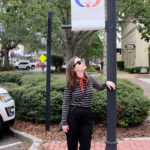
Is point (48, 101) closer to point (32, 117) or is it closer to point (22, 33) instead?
point (32, 117)

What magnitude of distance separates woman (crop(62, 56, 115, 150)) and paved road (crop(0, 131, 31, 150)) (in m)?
2.12

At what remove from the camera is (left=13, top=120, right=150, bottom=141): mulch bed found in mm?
5527

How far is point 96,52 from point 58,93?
31.1m

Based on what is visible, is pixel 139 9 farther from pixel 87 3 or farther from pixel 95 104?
pixel 87 3

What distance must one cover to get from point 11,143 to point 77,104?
2794mm

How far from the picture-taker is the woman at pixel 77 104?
3379mm

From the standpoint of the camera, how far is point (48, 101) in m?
5.81

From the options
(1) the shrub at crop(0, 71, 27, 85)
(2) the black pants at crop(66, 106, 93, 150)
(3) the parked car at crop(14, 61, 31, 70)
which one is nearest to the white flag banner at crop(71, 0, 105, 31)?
(2) the black pants at crop(66, 106, 93, 150)

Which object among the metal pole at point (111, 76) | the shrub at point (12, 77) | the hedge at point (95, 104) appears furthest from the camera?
the shrub at point (12, 77)

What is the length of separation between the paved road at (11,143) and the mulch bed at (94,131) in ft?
0.90

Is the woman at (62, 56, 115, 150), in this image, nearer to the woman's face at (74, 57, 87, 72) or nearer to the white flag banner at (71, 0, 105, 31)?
the woman's face at (74, 57, 87, 72)

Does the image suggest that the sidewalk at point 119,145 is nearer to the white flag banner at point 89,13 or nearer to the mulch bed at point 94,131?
the mulch bed at point 94,131

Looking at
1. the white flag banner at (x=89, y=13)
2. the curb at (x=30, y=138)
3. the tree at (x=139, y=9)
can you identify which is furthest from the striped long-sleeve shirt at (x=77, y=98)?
the tree at (x=139, y=9)

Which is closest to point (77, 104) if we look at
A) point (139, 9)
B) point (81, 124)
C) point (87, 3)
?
point (81, 124)
